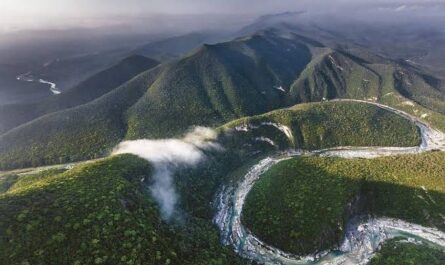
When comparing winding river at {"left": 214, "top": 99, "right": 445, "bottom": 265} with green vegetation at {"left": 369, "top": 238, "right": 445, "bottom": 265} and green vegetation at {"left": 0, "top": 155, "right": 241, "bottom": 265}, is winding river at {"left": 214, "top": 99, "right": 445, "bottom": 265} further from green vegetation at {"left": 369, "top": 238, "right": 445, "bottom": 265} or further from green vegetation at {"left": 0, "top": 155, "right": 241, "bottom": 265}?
green vegetation at {"left": 0, "top": 155, "right": 241, "bottom": 265}

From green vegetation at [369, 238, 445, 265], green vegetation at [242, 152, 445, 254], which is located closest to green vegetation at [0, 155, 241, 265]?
green vegetation at [242, 152, 445, 254]

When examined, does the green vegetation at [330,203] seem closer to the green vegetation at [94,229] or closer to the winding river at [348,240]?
the winding river at [348,240]

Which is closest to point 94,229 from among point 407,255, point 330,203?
point 330,203

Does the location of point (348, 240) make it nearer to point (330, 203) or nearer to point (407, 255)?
point (330, 203)

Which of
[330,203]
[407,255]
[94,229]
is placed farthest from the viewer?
[330,203]

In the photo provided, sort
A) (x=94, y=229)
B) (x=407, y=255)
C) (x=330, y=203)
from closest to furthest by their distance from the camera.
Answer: (x=94, y=229)
(x=407, y=255)
(x=330, y=203)

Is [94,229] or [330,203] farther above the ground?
[94,229]

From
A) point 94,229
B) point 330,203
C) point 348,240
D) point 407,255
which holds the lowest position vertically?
point 348,240

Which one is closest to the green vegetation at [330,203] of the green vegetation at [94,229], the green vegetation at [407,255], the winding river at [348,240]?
the winding river at [348,240]
